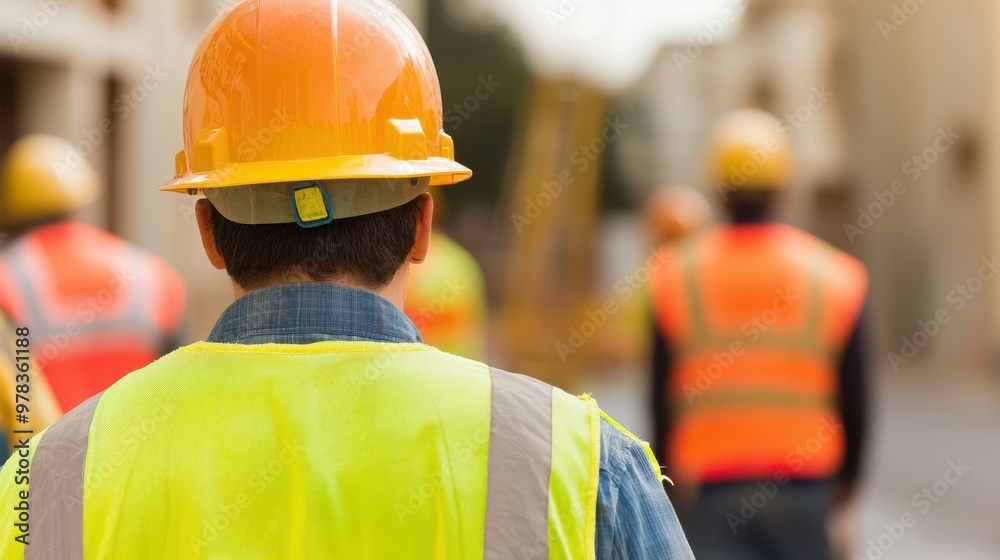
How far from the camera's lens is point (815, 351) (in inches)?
160

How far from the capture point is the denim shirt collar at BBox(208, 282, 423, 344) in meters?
1.57

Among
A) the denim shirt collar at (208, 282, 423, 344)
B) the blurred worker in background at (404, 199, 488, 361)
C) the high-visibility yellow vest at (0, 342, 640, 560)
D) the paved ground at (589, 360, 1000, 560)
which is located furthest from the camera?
the paved ground at (589, 360, 1000, 560)

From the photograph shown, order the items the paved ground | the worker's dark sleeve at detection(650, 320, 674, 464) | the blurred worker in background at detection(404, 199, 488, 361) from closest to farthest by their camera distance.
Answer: the worker's dark sleeve at detection(650, 320, 674, 464) < the blurred worker in background at detection(404, 199, 488, 361) < the paved ground

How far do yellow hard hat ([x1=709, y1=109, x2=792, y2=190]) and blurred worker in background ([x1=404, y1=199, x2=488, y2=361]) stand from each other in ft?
5.33

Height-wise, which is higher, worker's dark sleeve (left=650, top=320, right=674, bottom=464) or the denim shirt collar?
the denim shirt collar

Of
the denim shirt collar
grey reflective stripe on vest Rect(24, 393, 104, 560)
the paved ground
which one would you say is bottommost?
the paved ground

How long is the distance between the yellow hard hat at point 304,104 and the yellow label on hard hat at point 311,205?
3 centimetres

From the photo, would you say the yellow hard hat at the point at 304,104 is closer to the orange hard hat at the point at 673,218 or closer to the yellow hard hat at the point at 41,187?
the yellow hard hat at the point at 41,187

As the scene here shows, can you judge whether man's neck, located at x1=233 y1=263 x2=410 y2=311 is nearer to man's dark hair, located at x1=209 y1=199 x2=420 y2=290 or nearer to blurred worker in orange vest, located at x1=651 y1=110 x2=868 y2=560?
man's dark hair, located at x1=209 y1=199 x2=420 y2=290

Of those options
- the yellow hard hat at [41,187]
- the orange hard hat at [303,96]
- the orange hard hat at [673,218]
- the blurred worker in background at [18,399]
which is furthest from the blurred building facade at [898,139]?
the orange hard hat at [303,96]

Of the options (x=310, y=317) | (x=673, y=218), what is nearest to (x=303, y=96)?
(x=310, y=317)

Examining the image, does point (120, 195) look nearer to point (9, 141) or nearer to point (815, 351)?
point (9, 141)

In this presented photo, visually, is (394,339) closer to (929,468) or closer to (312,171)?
(312,171)

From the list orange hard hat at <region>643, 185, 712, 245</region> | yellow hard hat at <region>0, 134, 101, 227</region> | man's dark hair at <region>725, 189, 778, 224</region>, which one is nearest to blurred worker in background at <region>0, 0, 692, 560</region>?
man's dark hair at <region>725, 189, 778, 224</region>
